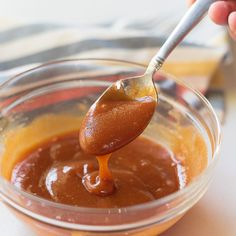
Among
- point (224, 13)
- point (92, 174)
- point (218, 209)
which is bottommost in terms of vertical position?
point (218, 209)

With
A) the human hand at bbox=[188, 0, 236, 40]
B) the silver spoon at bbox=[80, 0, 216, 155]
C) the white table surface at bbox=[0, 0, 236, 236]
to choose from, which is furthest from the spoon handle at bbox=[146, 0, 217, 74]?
the white table surface at bbox=[0, 0, 236, 236]

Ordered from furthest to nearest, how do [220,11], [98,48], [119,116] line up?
1. [98,48]
2. [220,11]
3. [119,116]

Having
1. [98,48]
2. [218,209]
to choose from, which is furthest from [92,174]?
[98,48]


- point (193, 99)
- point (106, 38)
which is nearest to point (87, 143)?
point (193, 99)

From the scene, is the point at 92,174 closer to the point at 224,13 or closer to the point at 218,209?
the point at 218,209

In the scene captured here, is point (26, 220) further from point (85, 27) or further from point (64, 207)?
point (85, 27)

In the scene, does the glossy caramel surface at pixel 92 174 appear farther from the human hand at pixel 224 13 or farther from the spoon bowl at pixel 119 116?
the human hand at pixel 224 13
